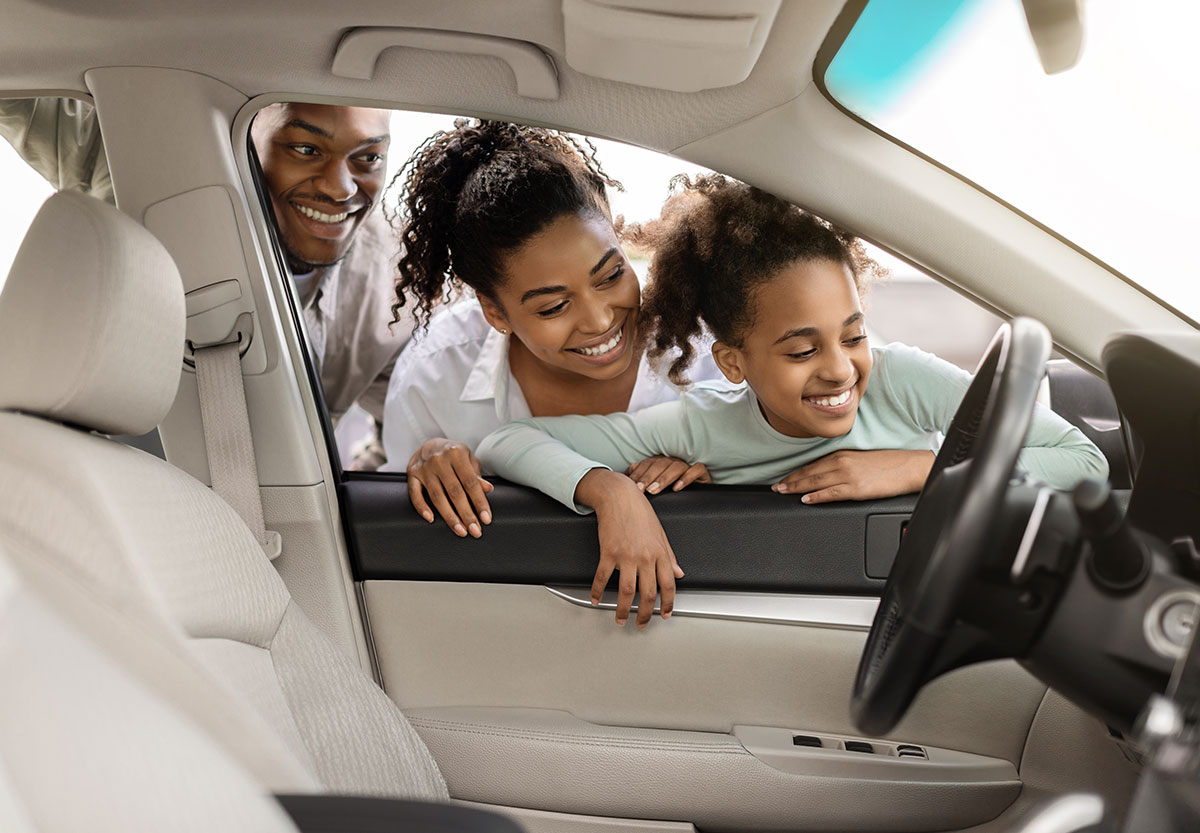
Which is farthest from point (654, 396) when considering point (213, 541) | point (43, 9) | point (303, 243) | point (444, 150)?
point (43, 9)

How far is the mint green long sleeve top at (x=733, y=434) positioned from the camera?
1.39 meters

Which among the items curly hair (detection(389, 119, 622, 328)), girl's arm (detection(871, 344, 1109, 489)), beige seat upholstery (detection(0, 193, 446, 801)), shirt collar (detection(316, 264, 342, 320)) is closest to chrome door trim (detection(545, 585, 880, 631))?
girl's arm (detection(871, 344, 1109, 489))

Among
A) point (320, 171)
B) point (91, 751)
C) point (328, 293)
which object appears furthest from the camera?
point (328, 293)

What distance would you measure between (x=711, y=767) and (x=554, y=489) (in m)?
0.43

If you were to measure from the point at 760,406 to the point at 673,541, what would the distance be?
243mm

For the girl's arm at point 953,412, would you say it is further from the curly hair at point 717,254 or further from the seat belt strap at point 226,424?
the seat belt strap at point 226,424

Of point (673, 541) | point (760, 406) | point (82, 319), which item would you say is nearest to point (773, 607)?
point (673, 541)

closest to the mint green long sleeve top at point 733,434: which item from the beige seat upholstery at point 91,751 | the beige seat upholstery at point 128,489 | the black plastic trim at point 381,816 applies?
the beige seat upholstery at point 128,489

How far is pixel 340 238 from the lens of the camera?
1.75m

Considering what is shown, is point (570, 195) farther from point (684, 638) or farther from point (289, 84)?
point (684, 638)

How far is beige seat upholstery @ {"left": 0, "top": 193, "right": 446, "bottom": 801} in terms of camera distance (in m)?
0.86

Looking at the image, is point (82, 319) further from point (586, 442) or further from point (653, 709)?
point (653, 709)

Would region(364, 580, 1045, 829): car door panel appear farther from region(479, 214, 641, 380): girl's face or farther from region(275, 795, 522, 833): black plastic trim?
region(275, 795, 522, 833): black plastic trim

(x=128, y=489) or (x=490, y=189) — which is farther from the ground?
(x=490, y=189)
